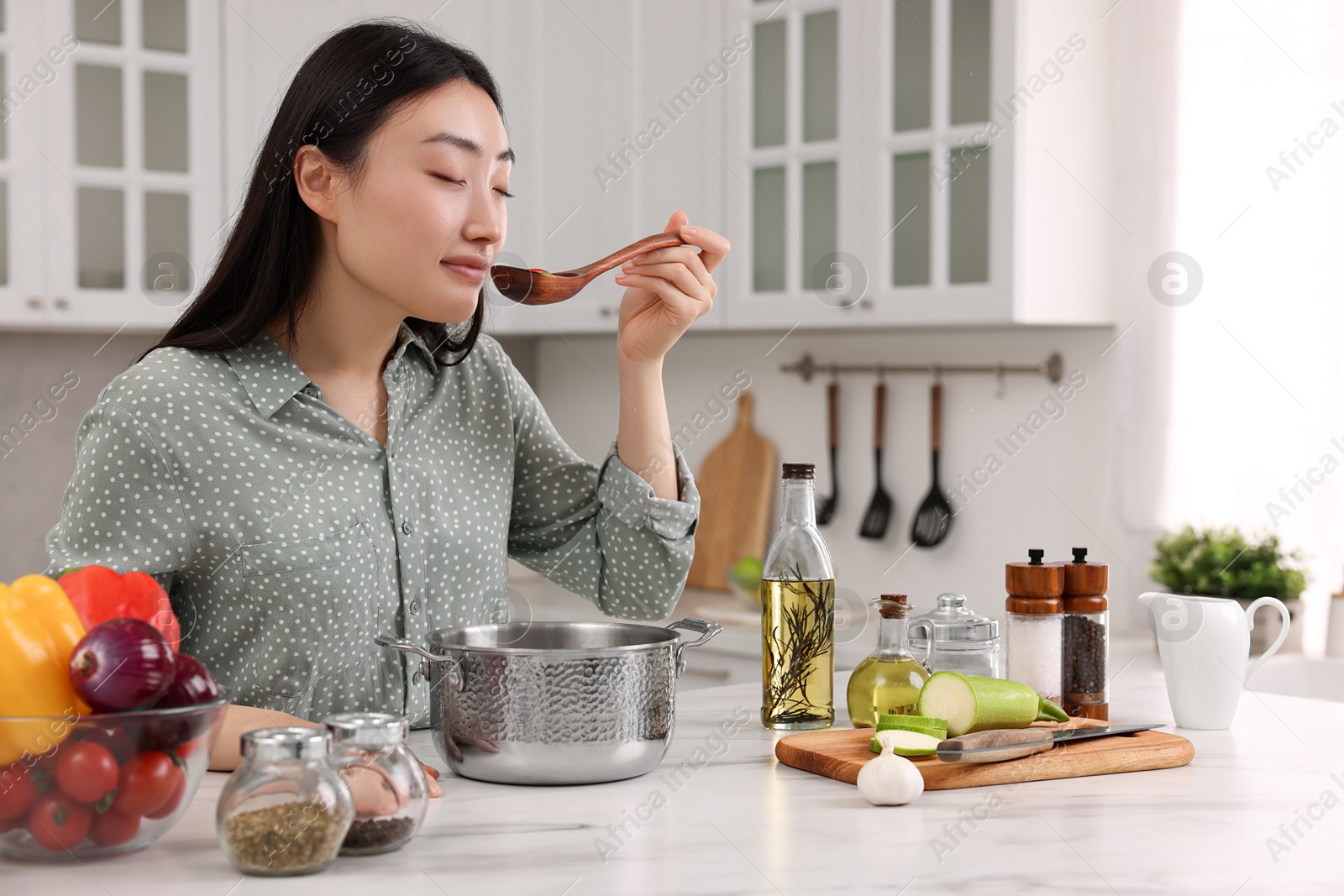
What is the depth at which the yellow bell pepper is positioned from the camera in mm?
811

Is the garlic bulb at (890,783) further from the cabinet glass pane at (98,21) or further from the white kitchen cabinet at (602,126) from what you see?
the cabinet glass pane at (98,21)

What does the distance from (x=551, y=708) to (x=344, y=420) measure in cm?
48

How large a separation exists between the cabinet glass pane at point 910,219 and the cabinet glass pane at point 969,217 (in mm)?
52

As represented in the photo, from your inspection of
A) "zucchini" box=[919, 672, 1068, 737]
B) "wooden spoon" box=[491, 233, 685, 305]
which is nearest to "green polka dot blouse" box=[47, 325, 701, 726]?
"wooden spoon" box=[491, 233, 685, 305]

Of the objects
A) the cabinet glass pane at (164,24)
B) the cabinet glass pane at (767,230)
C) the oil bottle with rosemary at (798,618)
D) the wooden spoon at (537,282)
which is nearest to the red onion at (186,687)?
the oil bottle with rosemary at (798,618)

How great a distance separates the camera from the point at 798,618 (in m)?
1.30

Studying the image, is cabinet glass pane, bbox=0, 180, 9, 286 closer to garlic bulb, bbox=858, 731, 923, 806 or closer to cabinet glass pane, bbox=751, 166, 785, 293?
cabinet glass pane, bbox=751, 166, 785, 293

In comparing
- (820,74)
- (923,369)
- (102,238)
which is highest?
(820,74)

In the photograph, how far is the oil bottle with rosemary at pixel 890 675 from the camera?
1.26 metres

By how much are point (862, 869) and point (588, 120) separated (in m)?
2.66

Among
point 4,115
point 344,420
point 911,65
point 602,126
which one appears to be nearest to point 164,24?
point 4,115

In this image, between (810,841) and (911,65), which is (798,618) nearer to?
(810,841)

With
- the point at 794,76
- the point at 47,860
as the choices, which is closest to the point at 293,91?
the point at 47,860

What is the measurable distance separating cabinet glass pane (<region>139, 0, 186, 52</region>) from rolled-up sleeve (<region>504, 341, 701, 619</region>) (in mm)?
1773
